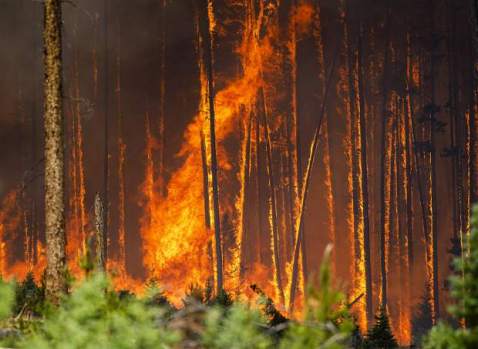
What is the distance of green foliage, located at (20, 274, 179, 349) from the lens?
4.95m

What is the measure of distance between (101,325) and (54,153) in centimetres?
380

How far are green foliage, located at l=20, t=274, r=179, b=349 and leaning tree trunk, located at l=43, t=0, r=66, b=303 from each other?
8.14 feet

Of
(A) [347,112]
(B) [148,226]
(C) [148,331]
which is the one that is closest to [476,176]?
(A) [347,112]

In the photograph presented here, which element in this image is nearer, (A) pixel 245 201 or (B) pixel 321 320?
(B) pixel 321 320

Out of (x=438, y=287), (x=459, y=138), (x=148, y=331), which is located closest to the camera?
(x=148, y=331)

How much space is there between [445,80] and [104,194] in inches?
1092

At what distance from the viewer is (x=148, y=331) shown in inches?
194

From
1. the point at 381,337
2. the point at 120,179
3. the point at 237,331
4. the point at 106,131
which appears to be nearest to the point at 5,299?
the point at 237,331

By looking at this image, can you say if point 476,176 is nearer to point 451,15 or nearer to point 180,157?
point 451,15

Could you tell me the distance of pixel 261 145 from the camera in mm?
40375

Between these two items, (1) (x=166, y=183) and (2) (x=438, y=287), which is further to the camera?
(1) (x=166, y=183)

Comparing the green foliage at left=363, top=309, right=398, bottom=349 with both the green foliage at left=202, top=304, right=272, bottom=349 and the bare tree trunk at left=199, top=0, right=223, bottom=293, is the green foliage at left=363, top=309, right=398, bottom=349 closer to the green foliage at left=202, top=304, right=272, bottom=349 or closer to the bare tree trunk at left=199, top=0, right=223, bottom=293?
the green foliage at left=202, top=304, right=272, bottom=349

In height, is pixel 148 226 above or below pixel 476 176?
below

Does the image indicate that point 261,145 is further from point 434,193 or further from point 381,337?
point 381,337
